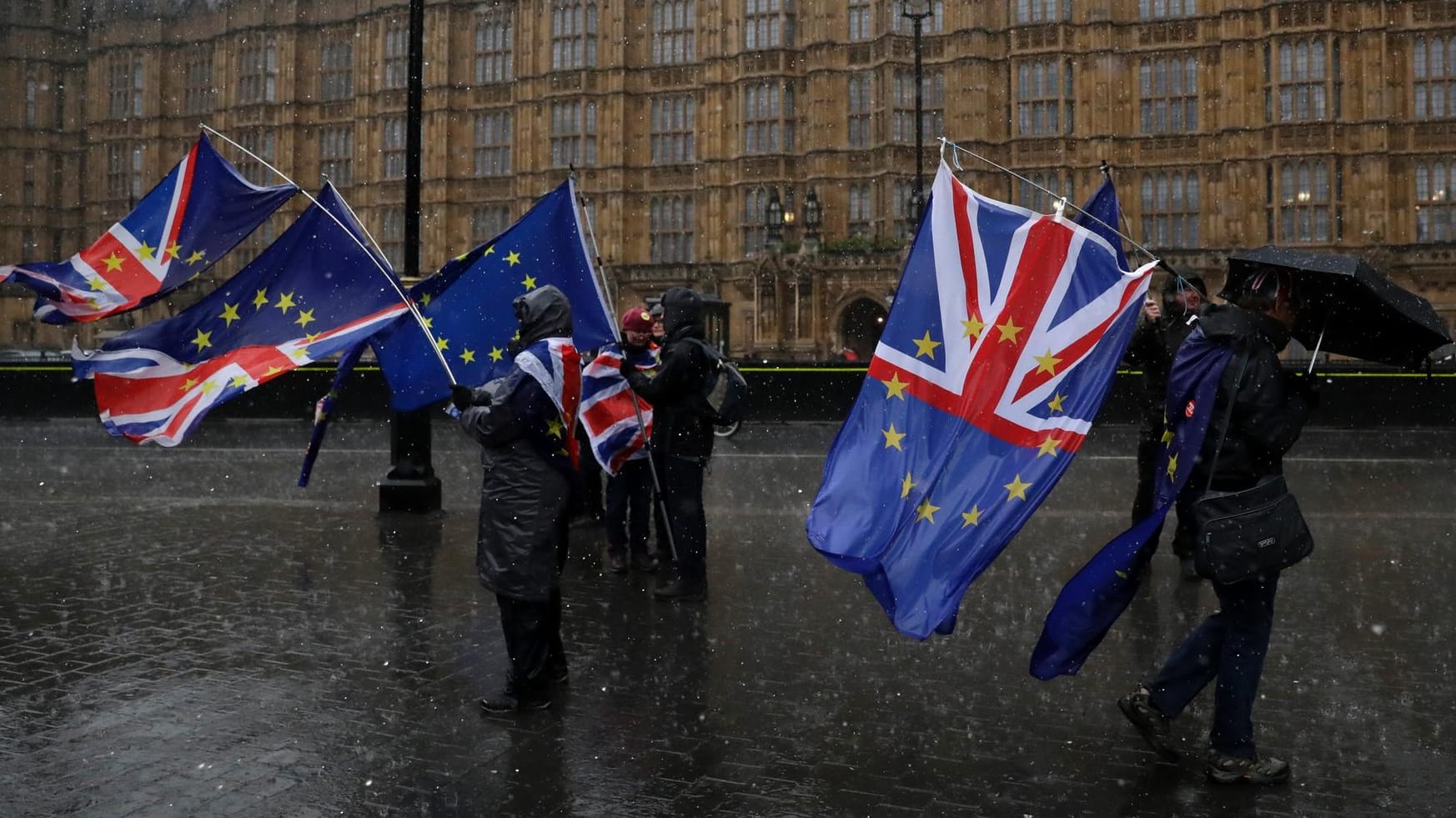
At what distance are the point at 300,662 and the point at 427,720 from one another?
4.24ft

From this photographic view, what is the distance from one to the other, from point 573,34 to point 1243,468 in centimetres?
3778

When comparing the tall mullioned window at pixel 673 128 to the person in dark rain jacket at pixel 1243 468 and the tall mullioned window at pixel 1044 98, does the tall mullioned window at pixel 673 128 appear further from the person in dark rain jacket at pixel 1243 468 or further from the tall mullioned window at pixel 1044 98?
the person in dark rain jacket at pixel 1243 468

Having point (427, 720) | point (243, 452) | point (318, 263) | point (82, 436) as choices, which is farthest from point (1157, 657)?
point (82, 436)

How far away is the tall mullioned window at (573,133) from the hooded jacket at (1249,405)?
3616 centimetres

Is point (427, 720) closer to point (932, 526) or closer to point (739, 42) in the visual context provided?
point (932, 526)

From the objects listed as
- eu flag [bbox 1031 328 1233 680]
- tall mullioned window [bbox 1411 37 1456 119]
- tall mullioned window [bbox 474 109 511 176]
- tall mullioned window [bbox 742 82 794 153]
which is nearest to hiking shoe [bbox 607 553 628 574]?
eu flag [bbox 1031 328 1233 680]

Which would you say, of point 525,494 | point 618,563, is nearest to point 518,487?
point 525,494

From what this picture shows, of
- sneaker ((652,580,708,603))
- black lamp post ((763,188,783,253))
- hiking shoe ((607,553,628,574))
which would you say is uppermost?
black lamp post ((763,188,783,253))

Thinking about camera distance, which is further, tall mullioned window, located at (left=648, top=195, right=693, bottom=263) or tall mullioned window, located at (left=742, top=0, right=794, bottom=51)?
tall mullioned window, located at (left=648, top=195, right=693, bottom=263)

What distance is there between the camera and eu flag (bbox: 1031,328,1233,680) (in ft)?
15.4

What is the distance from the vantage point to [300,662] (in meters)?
6.33

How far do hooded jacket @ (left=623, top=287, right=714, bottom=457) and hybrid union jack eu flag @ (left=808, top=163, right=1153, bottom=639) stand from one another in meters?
2.39

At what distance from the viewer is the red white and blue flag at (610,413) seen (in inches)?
301

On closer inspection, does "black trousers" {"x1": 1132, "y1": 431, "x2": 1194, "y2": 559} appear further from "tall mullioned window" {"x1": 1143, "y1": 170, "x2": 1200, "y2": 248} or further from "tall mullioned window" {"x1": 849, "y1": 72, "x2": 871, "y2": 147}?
"tall mullioned window" {"x1": 849, "y1": 72, "x2": 871, "y2": 147}
